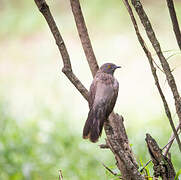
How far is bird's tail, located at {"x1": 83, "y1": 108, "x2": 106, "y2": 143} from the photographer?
8.25 ft

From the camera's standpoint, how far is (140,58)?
28.7 ft

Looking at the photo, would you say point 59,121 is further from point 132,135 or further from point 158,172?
point 158,172

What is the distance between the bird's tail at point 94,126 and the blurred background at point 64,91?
229mm

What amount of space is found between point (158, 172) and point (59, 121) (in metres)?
4.05

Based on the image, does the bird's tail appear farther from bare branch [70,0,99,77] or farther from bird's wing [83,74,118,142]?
bare branch [70,0,99,77]

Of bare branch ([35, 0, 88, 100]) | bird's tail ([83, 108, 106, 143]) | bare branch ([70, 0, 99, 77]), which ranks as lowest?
bird's tail ([83, 108, 106, 143])

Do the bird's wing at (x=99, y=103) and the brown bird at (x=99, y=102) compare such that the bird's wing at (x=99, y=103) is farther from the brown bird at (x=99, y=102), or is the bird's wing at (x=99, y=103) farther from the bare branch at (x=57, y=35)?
the bare branch at (x=57, y=35)

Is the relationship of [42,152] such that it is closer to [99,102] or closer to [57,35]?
[99,102]

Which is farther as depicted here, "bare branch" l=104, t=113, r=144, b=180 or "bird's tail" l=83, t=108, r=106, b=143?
"bird's tail" l=83, t=108, r=106, b=143

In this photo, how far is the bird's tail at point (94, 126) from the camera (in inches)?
99.0

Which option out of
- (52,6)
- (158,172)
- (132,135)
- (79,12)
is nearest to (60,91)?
(132,135)

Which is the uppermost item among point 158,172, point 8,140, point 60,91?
point 60,91

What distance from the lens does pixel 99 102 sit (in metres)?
2.92

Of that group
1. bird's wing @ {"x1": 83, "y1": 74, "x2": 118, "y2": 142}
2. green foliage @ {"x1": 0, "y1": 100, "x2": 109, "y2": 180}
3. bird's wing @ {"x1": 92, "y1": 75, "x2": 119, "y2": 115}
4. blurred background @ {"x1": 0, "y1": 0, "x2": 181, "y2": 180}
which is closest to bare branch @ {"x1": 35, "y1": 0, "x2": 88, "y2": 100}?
bird's wing @ {"x1": 83, "y1": 74, "x2": 118, "y2": 142}
